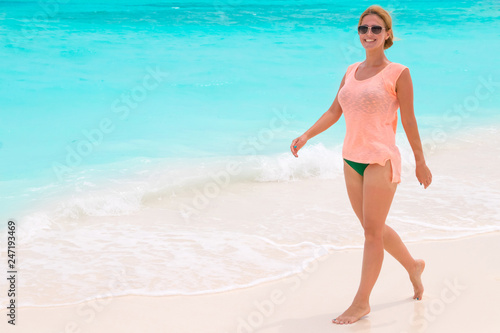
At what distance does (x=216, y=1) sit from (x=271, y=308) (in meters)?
24.6

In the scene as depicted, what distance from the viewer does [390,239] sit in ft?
11.3

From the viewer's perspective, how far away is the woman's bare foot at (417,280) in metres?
3.62

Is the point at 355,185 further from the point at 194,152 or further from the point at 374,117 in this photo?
the point at 194,152

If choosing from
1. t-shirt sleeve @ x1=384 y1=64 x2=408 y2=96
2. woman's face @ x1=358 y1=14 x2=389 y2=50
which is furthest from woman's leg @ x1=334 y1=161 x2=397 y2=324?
woman's face @ x1=358 y1=14 x2=389 y2=50

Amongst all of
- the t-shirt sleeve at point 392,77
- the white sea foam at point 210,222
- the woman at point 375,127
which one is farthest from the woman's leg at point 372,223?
the white sea foam at point 210,222

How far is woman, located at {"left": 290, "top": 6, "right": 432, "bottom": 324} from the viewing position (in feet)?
10.3

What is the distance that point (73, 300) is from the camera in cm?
387

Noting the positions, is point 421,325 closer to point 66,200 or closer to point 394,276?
point 394,276

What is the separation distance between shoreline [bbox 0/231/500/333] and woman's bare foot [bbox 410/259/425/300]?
49 millimetres

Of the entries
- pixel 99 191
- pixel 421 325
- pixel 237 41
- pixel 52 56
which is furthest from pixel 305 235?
pixel 237 41

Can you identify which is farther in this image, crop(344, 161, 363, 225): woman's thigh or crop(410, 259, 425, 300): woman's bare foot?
crop(410, 259, 425, 300): woman's bare foot

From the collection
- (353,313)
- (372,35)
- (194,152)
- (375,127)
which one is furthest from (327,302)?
(194,152)

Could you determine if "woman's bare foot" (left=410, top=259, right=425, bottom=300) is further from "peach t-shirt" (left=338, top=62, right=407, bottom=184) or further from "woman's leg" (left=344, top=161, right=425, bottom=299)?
"peach t-shirt" (left=338, top=62, right=407, bottom=184)

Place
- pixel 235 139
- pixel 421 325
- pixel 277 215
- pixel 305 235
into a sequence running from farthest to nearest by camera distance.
Result: pixel 235 139
pixel 277 215
pixel 305 235
pixel 421 325
